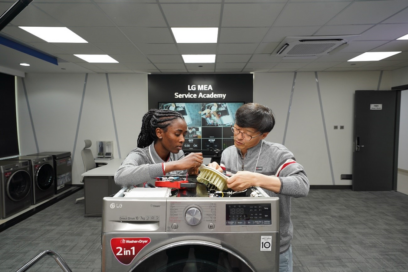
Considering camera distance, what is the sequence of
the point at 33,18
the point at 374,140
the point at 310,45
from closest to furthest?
the point at 33,18 < the point at 310,45 < the point at 374,140

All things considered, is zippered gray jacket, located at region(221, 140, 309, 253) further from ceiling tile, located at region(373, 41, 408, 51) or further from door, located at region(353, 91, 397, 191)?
door, located at region(353, 91, 397, 191)

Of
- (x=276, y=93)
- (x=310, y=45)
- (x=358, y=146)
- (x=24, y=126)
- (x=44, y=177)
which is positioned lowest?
(x=44, y=177)

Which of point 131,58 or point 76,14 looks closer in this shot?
point 76,14

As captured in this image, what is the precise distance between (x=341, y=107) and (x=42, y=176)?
6583mm

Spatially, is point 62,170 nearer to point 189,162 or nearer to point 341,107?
point 189,162

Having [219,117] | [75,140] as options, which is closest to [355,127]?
[219,117]

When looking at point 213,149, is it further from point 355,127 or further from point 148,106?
point 355,127

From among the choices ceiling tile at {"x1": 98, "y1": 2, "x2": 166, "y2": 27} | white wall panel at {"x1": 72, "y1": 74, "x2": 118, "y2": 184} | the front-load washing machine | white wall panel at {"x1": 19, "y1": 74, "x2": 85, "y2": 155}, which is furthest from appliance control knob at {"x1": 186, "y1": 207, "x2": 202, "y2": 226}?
white wall panel at {"x1": 19, "y1": 74, "x2": 85, "y2": 155}

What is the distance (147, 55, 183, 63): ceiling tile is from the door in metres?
4.08

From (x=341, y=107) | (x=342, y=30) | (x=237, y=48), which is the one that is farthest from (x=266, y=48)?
(x=341, y=107)

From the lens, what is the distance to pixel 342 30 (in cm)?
295

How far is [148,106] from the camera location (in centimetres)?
545

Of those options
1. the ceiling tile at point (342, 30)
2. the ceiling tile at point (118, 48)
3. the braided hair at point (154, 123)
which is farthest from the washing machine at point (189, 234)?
the ceiling tile at point (118, 48)

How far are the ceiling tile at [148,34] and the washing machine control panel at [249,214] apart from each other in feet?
9.10
